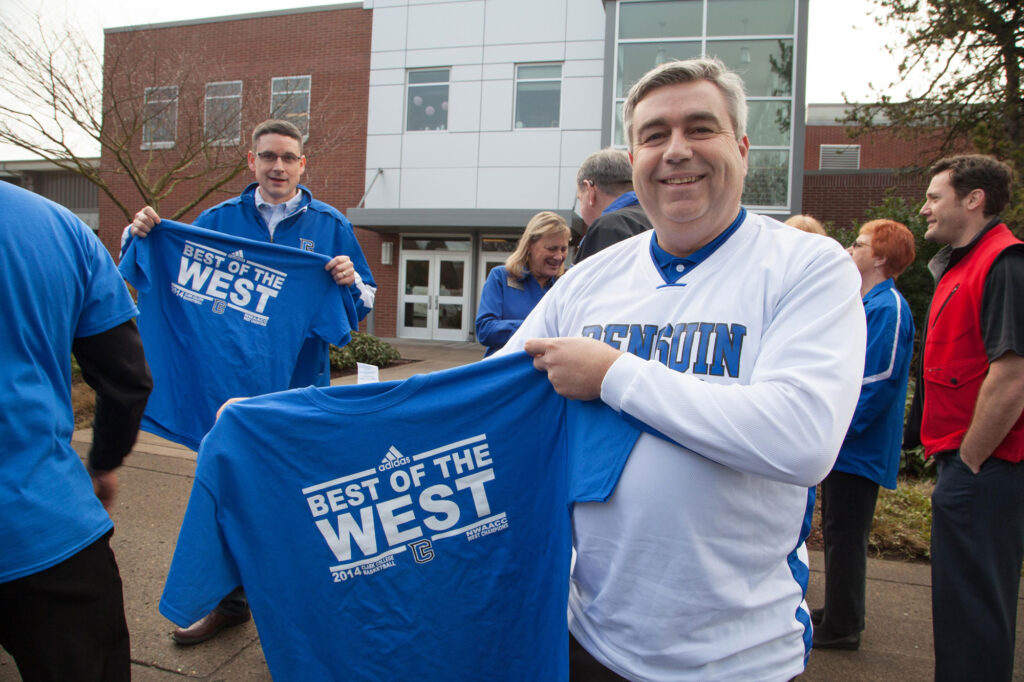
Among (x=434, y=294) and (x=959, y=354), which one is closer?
(x=959, y=354)

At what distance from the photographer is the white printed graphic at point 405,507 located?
1.75 m

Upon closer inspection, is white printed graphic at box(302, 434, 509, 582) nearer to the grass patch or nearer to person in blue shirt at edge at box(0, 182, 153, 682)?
person in blue shirt at edge at box(0, 182, 153, 682)

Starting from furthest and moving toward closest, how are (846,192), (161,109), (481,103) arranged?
1. (846,192)
2. (481,103)
3. (161,109)

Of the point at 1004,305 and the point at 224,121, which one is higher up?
the point at 224,121

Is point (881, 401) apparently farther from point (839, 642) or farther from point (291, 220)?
point (291, 220)

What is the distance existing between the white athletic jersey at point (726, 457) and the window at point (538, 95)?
17172 mm

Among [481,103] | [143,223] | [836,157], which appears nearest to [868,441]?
[143,223]

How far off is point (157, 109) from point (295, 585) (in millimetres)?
14231

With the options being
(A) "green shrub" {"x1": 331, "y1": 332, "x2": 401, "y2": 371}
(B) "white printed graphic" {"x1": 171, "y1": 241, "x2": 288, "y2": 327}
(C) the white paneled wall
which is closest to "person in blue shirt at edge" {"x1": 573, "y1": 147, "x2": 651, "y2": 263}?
(B) "white printed graphic" {"x1": 171, "y1": 241, "x2": 288, "y2": 327}

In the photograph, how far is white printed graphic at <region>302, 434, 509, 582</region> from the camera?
1753 millimetres

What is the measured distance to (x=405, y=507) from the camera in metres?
1.77

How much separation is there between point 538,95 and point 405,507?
17536mm

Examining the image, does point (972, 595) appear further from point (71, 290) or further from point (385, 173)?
point (385, 173)

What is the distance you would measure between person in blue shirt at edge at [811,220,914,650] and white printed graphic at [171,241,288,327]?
2811 millimetres
